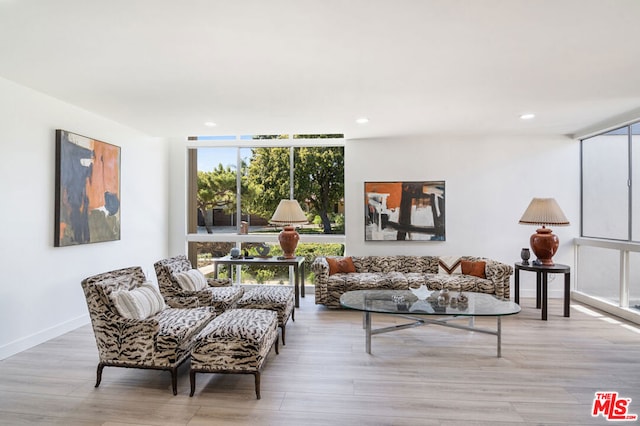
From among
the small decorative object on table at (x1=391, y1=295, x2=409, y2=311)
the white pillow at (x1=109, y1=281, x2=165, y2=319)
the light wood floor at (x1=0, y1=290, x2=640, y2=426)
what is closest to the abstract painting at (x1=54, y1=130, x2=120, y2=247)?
the light wood floor at (x1=0, y1=290, x2=640, y2=426)

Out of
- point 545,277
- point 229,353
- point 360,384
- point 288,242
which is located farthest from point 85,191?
point 545,277

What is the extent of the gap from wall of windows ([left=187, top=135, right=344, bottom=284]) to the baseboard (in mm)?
2260

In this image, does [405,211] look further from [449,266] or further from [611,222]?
[611,222]

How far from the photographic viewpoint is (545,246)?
470 cm

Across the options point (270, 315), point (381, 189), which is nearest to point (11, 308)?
point (270, 315)

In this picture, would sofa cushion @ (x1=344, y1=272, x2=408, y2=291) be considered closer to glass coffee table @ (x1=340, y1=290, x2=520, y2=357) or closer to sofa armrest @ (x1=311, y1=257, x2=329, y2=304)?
sofa armrest @ (x1=311, y1=257, x2=329, y2=304)

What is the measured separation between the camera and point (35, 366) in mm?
3020

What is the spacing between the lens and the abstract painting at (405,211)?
18.2 ft

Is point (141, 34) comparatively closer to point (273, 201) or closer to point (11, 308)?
point (11, 308)

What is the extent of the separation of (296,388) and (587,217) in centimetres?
521

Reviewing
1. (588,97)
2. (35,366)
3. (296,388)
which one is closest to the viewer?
(296,388)

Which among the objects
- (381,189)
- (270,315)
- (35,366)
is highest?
(381,189)

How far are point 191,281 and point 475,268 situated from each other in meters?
3.81

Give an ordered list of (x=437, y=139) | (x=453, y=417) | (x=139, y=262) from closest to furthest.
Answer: (x=453, y=417), (x=139, y=262), (x=437, y=139)
